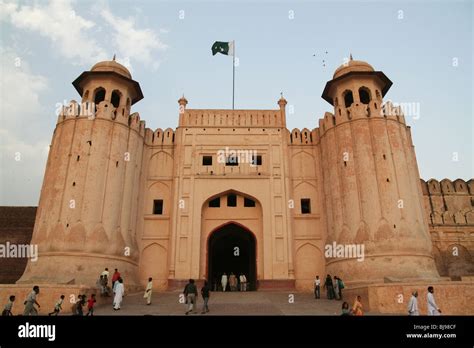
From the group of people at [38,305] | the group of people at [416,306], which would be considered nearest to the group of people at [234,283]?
the group of people at [38,305]

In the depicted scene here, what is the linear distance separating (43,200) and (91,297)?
346 inches

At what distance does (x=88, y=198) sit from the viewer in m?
18.8

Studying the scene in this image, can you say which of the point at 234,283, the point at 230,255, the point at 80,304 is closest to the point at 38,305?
the point at 80,304

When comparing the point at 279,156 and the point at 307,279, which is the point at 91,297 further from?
the point at 279,156

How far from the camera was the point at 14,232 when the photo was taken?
23.5 m

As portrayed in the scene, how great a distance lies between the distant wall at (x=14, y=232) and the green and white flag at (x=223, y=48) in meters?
16.9

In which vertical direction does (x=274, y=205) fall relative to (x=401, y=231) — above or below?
above

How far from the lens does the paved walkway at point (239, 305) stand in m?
13.1

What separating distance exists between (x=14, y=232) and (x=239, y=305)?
1701cm

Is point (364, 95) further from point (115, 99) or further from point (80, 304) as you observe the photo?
point (80, 304)

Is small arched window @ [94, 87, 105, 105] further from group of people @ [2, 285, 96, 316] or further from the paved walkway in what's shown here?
group of people @ [2, 285, 96, 316]

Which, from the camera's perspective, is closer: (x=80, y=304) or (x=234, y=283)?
(x=80, y=304)
